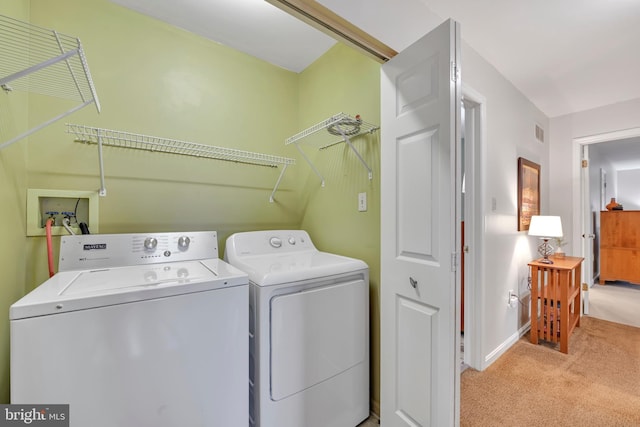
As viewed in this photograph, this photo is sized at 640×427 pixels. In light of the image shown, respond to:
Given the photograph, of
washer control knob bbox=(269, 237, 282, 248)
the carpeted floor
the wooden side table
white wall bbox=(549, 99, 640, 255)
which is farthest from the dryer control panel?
white wall bbox=(549, 99, 640, 255)

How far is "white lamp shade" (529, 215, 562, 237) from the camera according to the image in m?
→ 2.41

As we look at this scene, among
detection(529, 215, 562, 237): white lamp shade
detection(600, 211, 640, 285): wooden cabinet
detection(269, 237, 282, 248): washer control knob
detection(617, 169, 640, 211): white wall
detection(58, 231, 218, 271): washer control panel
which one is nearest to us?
detection(58, 231, 218, 271): washer control panel

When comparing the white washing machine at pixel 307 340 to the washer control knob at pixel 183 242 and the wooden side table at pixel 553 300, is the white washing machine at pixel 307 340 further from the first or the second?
the wooden side table at pixel 553 300

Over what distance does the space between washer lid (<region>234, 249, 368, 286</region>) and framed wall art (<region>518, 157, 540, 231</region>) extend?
1983mm

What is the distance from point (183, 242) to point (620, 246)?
685 centimetres

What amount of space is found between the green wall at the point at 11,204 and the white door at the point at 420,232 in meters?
1.65

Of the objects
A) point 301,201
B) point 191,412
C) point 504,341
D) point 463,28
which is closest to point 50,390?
point 191,412

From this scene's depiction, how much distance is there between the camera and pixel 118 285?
1015mm

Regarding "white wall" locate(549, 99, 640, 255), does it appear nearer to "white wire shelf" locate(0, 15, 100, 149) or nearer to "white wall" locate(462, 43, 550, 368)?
"white wall" locate(462, 43, 550, 368)

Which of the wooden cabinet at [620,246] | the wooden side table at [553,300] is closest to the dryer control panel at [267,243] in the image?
the wooden side table at [553,300]

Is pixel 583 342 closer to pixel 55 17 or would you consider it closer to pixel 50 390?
pixel 50 390

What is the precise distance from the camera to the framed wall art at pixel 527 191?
2502 millimetres

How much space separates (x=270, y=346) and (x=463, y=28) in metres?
2.28

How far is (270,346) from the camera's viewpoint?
1206 millimetres
